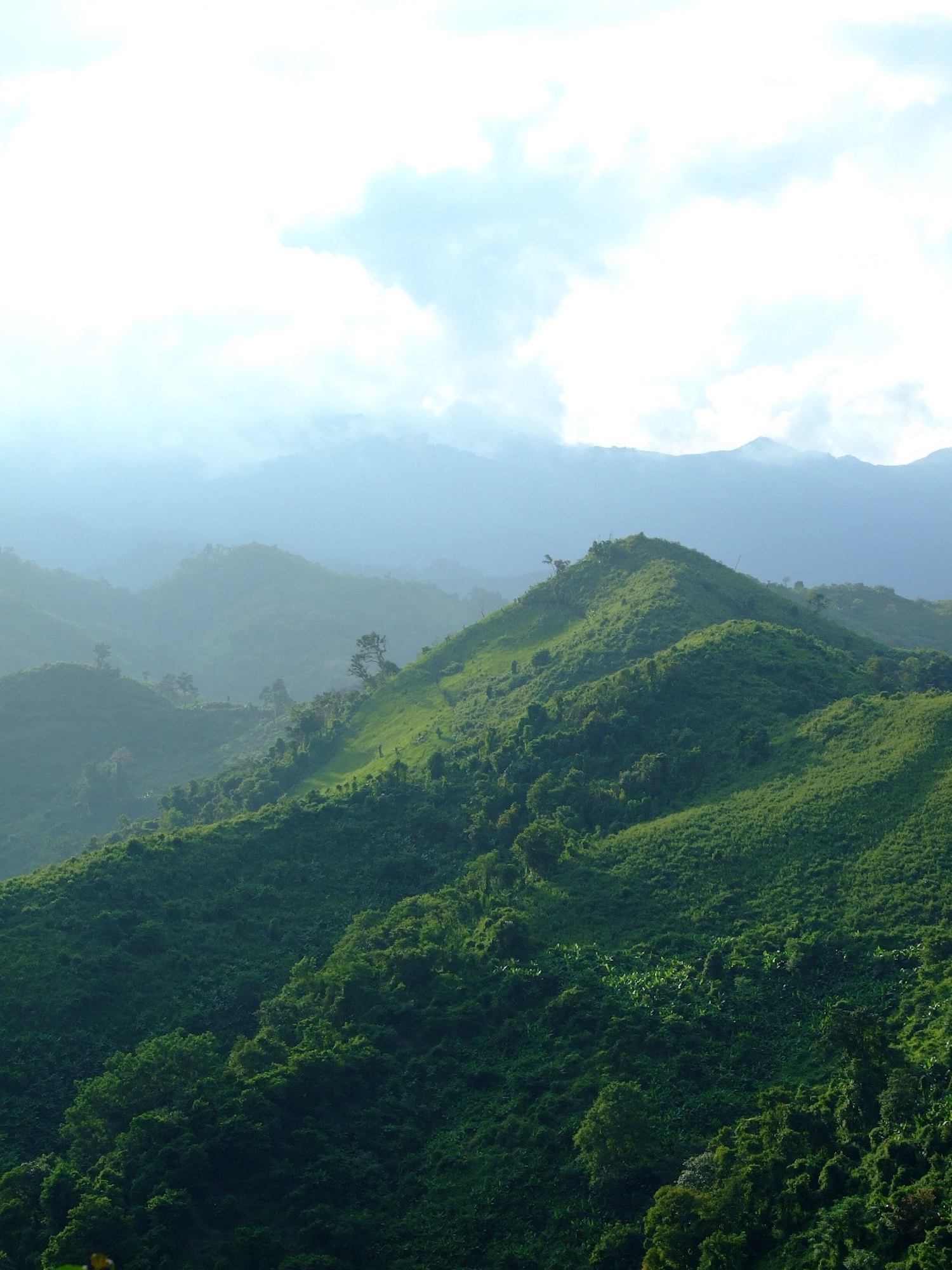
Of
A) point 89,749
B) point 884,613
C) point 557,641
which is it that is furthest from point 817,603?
point 89,749

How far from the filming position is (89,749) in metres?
122

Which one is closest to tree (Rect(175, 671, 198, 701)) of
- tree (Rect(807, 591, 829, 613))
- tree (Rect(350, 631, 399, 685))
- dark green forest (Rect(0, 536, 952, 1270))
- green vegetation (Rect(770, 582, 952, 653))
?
tree (Rect(350, 631, 399, 685))

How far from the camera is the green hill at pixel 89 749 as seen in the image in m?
106

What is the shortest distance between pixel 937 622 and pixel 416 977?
342 ft

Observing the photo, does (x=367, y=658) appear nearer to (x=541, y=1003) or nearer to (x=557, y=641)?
(x=557, y=641)

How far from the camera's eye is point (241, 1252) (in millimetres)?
32938

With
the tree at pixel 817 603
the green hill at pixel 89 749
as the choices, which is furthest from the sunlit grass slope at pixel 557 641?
the green hill at pixel 89 749

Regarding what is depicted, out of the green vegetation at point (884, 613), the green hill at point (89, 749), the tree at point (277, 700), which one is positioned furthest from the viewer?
the tree at point (277, 700)

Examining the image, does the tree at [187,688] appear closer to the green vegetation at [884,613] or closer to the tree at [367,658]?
the tree at [367,658]

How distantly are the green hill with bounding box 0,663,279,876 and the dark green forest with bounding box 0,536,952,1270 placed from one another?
4417 centimetres

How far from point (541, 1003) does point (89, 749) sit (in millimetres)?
89264

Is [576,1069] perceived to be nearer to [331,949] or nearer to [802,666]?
[331,949]

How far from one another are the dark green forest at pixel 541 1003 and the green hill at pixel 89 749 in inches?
1739

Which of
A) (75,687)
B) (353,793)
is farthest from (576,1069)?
(75,687)
